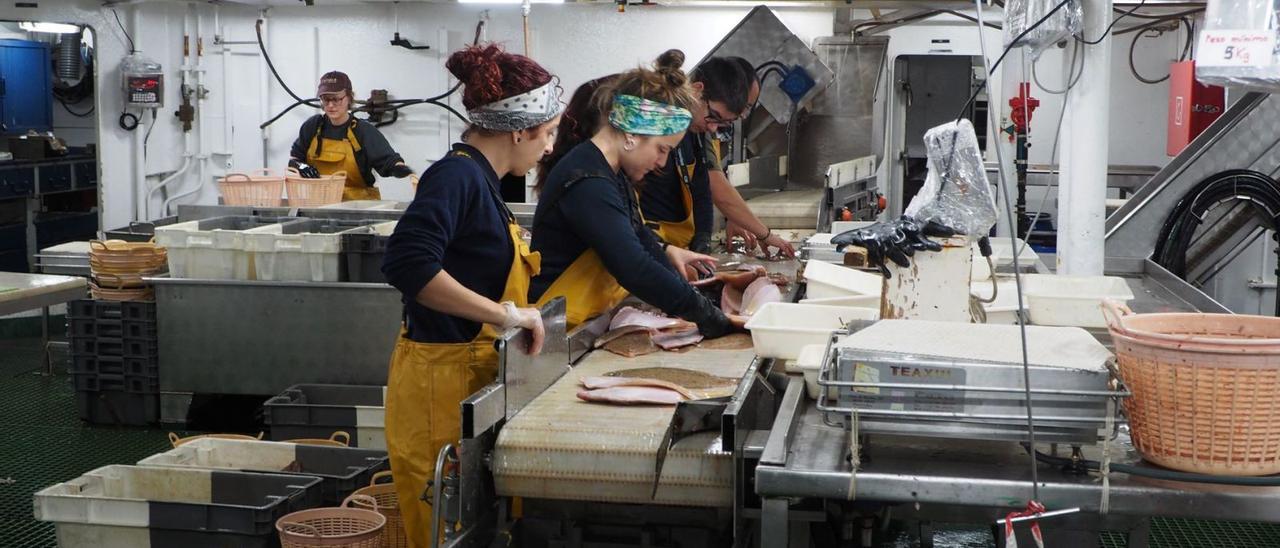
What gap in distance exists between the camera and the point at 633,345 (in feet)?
10.2

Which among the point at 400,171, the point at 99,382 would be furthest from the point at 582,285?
the point at 400,171

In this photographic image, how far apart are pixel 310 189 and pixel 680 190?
7.73 ft

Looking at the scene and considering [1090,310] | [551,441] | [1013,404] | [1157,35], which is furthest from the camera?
[1157,35]

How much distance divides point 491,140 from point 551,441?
77 centimetres

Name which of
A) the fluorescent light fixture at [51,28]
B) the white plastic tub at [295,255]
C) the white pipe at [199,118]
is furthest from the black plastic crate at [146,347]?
the fluorescent light fixture at [51,28]

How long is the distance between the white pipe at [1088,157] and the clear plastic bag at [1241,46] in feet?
4.90

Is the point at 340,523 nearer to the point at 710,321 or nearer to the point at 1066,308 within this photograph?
the point at 710,321

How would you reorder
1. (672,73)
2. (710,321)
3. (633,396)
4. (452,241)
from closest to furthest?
(633,396)
(452,241)
(710,321)
(672,73)

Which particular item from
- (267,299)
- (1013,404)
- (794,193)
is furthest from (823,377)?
(794,193)

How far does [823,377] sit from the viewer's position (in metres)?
2.06

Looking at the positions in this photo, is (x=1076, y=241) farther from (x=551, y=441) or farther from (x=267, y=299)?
(x=267, y=299)

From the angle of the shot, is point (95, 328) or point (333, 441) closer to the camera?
point (333, 441)

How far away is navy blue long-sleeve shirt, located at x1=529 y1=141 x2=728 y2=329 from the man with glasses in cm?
145

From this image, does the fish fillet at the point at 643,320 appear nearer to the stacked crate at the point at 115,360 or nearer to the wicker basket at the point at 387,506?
the wicker basket at the point at 387,506
